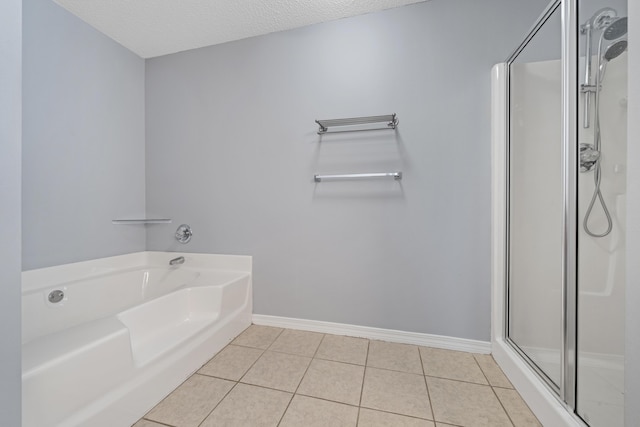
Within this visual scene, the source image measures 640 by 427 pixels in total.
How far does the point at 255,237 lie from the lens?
1746 mm

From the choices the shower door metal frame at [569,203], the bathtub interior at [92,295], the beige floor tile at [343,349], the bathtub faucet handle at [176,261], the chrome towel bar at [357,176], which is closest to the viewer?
the shower door metal frame at [569,203]

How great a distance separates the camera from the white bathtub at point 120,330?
0.75 meters

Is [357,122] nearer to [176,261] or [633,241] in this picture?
[633,241]

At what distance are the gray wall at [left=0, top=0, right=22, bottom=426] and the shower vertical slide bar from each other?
169 cm

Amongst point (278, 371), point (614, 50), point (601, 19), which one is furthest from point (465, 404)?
point (601, 19)

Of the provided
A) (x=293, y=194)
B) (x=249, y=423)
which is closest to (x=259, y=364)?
(x=249, y=423)

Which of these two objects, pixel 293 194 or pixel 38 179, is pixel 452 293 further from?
pixel 38 179

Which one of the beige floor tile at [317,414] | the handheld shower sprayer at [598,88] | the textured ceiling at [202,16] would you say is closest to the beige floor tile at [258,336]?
the beige floor tile at [317,414]

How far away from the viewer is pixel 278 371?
48.3 inches

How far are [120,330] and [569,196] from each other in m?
1.84

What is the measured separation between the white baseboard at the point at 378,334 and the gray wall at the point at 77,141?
1.30 metres

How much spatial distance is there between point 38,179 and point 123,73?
1022 mm

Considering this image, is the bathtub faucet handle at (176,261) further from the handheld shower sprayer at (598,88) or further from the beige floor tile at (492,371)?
the handheld shower sprayer at (598,88)

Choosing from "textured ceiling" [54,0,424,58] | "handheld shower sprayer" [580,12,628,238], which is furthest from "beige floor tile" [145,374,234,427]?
"textured ceiling" [54,0,424,58]
